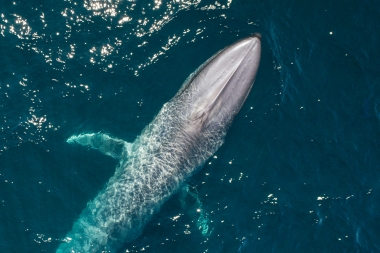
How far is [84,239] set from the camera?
25.2 meters

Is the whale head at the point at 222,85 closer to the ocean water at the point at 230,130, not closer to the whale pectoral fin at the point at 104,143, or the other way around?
the ocean water at the point at 230,130

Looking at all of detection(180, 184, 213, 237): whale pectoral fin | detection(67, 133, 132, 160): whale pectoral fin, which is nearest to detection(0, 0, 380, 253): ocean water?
Result: detection(180, 184, 213, 237): whale pectoral fin

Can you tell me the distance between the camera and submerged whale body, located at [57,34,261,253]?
25.3 m

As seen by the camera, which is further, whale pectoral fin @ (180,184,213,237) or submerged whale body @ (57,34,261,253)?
whale pectoral fin @ (180,184,213,237)

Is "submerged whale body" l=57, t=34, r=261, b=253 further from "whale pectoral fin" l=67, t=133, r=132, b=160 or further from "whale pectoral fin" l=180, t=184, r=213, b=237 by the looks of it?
"whale pectoral fin" l=180, t=184, r=213, b=237

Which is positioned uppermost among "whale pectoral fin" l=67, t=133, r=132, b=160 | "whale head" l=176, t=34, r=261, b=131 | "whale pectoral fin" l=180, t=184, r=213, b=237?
"whale head" l=176, t=34, r=261, b=131

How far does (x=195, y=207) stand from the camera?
27594 millimetres

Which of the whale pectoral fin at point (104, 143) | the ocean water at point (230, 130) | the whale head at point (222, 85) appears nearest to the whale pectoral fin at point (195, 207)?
the ocean water at point (230, 130)

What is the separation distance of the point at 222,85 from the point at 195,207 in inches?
304

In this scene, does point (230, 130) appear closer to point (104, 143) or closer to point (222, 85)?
point (222, 85)

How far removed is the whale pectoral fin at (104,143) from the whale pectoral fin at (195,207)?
15.1ft

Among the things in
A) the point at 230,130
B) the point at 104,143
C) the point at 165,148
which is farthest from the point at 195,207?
the point at 104,143

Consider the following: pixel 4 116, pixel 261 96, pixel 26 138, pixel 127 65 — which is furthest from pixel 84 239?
pixel 261 96

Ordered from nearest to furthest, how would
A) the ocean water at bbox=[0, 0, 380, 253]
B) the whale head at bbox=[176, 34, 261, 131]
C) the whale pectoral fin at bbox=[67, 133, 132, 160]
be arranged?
the whale head at bbox=[176, 34, 261, 131] → the ocean water at bbox=[0, 0, 380, 253] → the whale pectoral fin at bbox=[67, 133, 132, 160]
